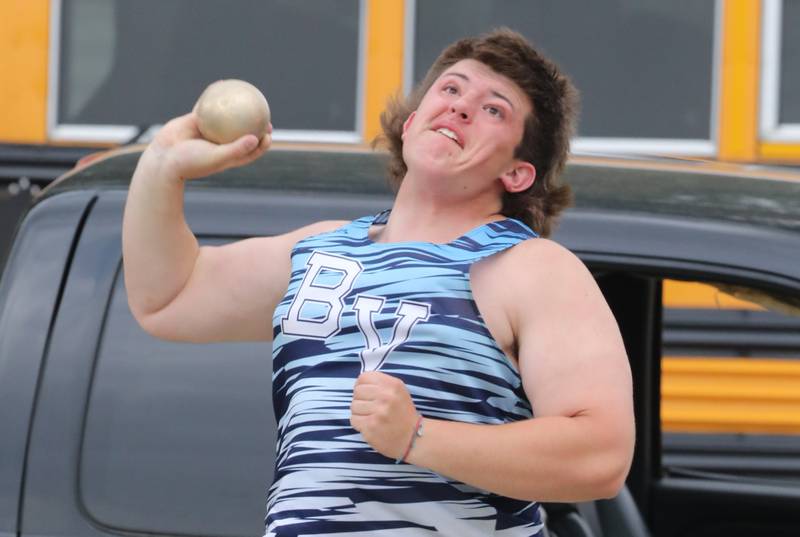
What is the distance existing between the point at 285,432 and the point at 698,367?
3.45 metres

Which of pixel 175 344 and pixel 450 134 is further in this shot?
pixel 175 344

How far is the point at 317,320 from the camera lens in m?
1.79

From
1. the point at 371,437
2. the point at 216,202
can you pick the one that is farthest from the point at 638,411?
the point at 371,437

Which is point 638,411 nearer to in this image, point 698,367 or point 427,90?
point 427,90

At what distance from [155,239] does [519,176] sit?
491 millimetres

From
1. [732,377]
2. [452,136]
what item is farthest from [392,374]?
[732,377]

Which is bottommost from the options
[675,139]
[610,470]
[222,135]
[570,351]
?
[610,470]

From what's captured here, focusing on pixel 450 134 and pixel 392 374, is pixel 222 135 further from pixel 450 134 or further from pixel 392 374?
pixel 392 374

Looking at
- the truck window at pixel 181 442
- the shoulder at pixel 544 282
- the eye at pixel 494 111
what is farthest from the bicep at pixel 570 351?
the truck window at pixel 181 442

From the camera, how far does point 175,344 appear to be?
2260mm

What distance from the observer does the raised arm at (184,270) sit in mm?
1952

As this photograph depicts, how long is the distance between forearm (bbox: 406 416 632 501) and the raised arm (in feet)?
1.43

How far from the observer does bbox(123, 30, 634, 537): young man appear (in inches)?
64.9

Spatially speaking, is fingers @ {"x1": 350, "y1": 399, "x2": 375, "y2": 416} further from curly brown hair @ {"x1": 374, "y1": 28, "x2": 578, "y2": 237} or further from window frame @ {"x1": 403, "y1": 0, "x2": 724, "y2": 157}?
window frame @ {"x1": 403, "y1": 0, "x2": 724, "y2": 157}
